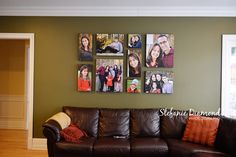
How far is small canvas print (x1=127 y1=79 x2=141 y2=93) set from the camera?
4.05 m

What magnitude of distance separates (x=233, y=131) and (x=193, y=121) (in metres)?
0.59

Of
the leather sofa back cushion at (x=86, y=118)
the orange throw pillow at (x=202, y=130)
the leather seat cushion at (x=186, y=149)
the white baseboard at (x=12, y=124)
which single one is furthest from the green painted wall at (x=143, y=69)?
the white baseboard at (x=12, y=124)

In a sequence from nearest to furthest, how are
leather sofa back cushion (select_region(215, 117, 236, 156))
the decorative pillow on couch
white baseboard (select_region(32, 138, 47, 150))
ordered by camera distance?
leather sofa back cushion (select_region(215, 117, 236, 156)) → the decorative pillow on couch → white baseboard (select_region(32, 138, 47, 150))

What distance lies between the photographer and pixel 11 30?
165 inches

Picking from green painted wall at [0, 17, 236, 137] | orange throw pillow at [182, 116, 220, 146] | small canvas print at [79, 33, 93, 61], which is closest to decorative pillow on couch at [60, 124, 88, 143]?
green painted wall at [0, 17, 236, 137]

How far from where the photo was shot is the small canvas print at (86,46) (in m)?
4.07

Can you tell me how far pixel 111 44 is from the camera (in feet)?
13.3

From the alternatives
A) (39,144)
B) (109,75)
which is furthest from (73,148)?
(109,75)

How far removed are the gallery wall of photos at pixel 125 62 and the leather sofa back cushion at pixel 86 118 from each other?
0.46 m

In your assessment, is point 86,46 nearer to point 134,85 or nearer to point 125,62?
point 125,62

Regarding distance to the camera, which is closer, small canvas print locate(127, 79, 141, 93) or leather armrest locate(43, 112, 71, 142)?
leather armrest locate(43, 112, 71, 142)

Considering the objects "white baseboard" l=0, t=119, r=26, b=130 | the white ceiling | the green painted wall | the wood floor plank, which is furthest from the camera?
"white baseboard" l=0, t=119, r=26, b=130

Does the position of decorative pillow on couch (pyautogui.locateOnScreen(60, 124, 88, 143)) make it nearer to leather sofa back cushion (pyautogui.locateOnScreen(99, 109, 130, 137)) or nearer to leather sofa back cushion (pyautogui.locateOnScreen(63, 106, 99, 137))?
leather sofa back cushion (pyautogui.locateOnScreen(63, 106, 99, 137))

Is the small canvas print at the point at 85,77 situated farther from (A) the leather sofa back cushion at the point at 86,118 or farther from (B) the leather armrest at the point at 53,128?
(B) the leather armrest at the point at 53,128
